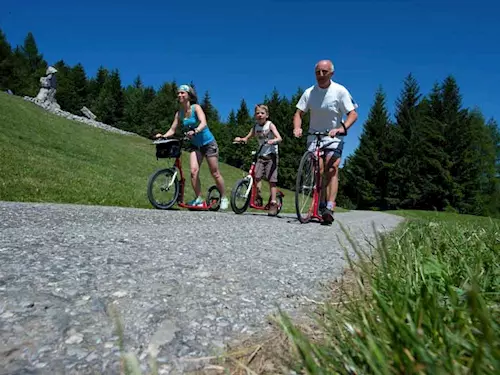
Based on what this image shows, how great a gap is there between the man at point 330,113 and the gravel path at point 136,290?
9.79ft

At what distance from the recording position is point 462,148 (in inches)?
1516

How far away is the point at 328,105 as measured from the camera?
6285 mm

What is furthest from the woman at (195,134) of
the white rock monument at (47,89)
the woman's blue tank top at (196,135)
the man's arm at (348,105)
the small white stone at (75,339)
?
the white rock monument at (47,89)

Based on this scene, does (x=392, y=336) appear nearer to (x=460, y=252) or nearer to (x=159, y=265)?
(x=460, y=252)

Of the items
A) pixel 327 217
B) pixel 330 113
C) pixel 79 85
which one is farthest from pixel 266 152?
pixel 79 85

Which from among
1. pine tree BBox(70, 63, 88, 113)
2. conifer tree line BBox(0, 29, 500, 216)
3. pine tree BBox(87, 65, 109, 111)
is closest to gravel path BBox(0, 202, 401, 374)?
conifer tree line BBox(0, 29, 500, 216)

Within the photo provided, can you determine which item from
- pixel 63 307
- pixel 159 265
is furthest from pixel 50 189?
pixel 63 307

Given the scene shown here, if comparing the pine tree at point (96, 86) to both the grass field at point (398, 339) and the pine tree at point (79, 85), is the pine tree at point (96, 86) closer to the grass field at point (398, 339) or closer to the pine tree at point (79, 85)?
the pine tree at point (79, 85)

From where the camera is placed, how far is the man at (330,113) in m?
6.15

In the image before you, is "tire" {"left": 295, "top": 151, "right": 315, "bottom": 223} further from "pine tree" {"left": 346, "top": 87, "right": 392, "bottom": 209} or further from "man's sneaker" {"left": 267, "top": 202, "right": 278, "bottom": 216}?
"pine tree" {"left": 346, "top": 87, "right": 392, "bottom": 209}

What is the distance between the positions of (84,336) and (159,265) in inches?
39.1

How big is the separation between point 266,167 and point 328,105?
2258 millimetres

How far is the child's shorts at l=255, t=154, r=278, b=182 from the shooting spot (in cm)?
805

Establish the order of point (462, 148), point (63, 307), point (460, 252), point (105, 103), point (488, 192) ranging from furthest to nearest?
point (105, 103), point (488, 192), point (462, 148), point (460, 252), point (63, 307)
